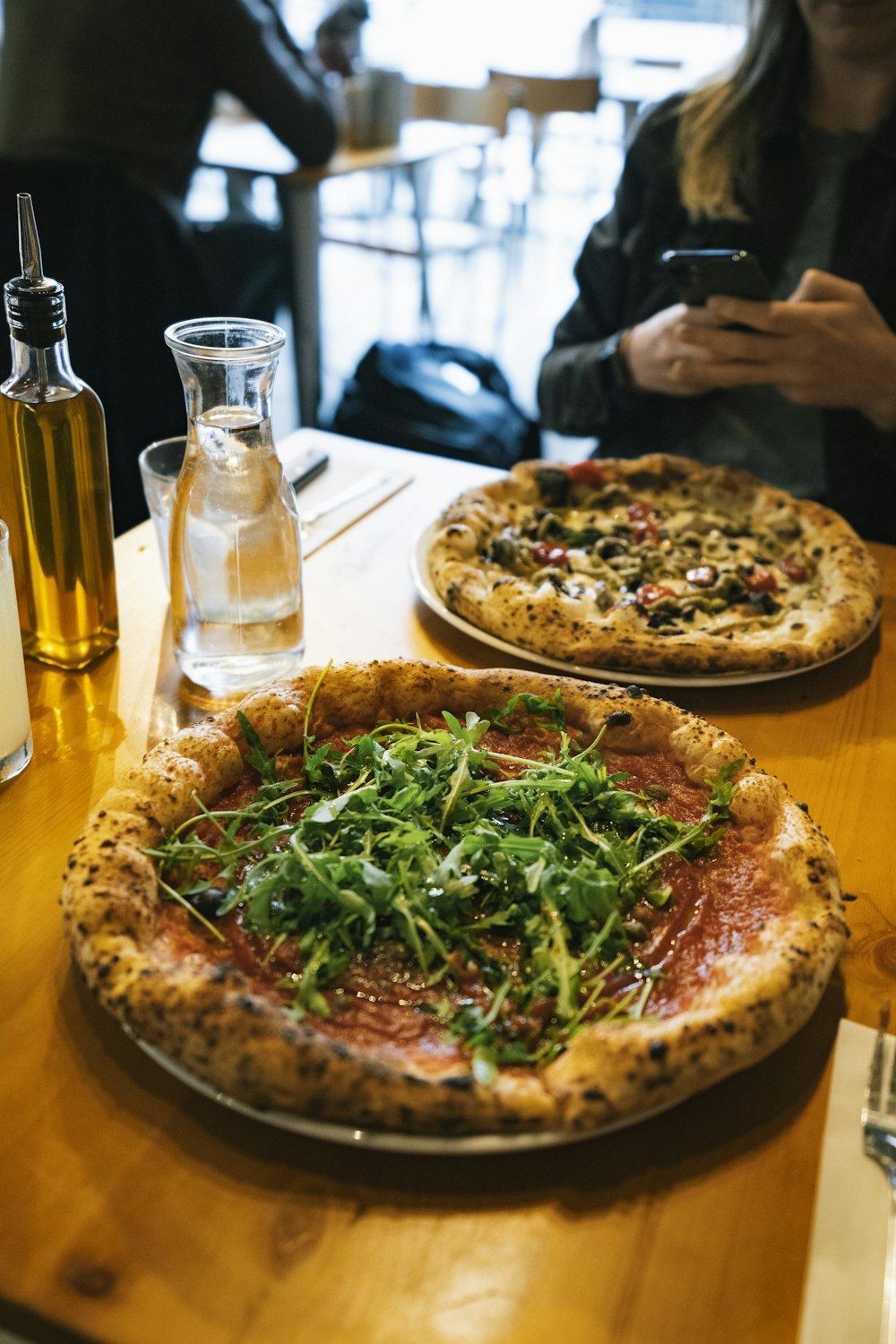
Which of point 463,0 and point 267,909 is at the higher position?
point 463,0

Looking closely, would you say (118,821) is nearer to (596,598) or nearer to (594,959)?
(594,959)

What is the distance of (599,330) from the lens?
2.98 metres

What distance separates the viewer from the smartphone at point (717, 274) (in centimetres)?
212

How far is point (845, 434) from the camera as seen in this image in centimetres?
268

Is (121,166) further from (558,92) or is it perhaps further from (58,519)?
(558,92)

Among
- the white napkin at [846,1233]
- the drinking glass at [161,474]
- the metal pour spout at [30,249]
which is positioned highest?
the metal pour spout at [30,249]

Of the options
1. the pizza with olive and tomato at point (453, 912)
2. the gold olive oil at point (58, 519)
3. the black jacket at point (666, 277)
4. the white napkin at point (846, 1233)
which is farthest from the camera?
the black jacket at point (666, 277)

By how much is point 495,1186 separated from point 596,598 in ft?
3.61

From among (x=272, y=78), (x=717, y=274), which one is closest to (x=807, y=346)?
(x=717, y=274)

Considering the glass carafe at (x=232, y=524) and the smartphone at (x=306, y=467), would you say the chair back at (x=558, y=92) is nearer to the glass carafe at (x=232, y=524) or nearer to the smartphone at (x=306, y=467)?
the smartphone at (x=306, y=467)

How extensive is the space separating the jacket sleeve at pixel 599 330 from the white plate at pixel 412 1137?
204 centimetres

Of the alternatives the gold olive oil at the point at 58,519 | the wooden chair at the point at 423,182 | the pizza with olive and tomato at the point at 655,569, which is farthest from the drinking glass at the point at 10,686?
the wooden chair at the point at 423,182

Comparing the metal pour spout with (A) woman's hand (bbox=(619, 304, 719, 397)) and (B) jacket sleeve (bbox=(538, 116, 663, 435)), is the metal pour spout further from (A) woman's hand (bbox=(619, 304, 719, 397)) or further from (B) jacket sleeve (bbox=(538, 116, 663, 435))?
(B) jacket sleeve (bbox=(538, 116, 663, 435))

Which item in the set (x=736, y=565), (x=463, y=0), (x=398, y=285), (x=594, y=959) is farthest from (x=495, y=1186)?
(x=463, y=0)
